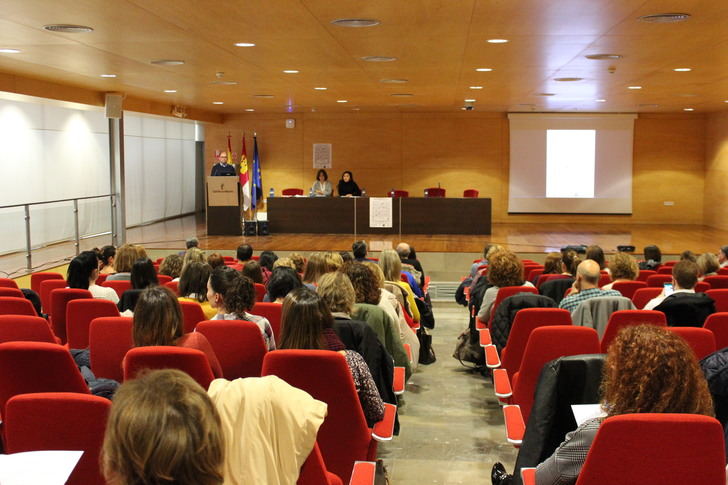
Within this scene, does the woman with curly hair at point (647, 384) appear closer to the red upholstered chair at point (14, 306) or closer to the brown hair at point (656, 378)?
the brown hair at point (656, 378)

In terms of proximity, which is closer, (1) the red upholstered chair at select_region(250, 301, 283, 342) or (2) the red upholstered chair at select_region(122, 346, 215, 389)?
(2) the red upholstered chair at select_region(122, 346, 215, 389)

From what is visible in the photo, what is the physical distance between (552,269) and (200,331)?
472 cm

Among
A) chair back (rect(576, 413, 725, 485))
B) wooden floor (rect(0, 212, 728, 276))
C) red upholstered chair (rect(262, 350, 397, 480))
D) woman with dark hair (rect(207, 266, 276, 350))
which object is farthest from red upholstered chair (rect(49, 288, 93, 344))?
wooden floor (rect(0, 212, 728, 276))

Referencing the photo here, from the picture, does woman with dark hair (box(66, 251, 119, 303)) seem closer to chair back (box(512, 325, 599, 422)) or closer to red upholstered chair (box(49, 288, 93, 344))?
red upholstered chair (box(49, 288, 93, 344))

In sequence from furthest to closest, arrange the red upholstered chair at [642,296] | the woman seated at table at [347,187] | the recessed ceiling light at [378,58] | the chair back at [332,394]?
the woman seated at table at [347,187] → the recessed ceiling light at [378,58] → the red upholstered chair at [642,296] → the chair back at [332,394]

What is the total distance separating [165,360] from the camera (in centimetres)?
297

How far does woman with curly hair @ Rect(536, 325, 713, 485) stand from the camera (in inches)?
88.7

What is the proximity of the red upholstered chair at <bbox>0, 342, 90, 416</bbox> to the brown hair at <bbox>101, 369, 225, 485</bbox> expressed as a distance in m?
1.78

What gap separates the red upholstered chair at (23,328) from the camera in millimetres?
4227

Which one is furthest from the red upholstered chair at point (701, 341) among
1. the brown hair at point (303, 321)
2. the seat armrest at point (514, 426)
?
the brown hair at point (303, 321)

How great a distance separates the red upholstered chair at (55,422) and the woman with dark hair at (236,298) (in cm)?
173

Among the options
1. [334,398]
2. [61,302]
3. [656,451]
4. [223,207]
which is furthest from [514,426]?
[223,207]

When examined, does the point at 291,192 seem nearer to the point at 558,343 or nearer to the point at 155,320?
the point at 558,343

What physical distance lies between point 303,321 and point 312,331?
6 cm
